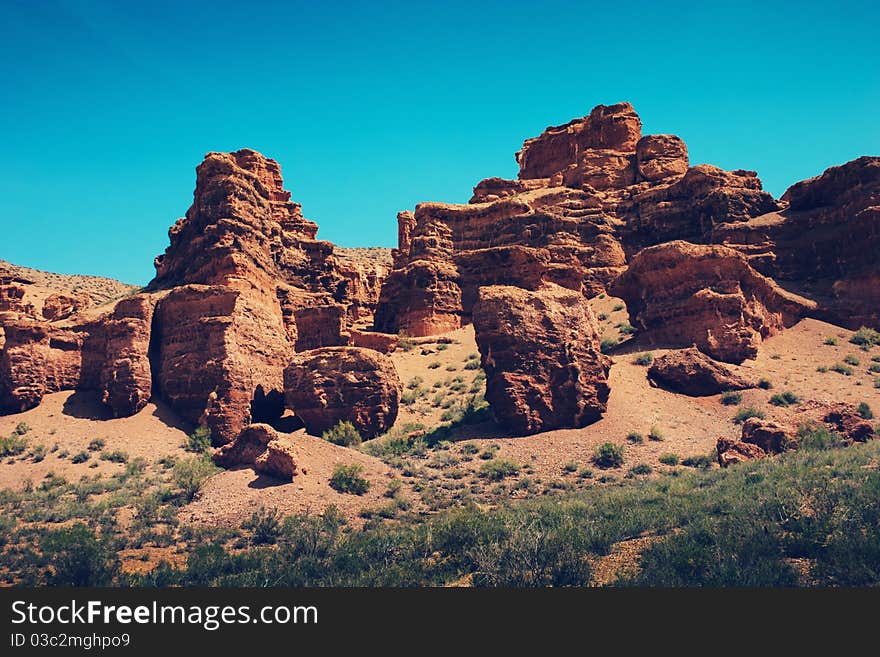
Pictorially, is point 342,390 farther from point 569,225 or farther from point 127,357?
point 569,225

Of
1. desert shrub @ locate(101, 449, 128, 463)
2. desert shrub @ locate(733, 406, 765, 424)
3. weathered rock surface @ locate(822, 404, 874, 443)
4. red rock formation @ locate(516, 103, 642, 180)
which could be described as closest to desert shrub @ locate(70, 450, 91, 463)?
desert shrub @ locate(101, 449, 128, 463)

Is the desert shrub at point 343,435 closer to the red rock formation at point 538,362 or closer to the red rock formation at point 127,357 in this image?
the red rock formation at point 538,362

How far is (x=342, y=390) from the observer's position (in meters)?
30.5

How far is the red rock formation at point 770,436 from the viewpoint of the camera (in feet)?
74.4

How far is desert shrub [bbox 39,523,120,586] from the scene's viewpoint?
14828 mm

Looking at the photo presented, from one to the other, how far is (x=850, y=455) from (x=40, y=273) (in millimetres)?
84477

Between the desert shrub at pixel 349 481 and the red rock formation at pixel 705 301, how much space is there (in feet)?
58.6

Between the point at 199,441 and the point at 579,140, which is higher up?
the point at 579,140

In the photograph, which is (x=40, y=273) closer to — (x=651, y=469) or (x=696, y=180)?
(x=696, y=180)

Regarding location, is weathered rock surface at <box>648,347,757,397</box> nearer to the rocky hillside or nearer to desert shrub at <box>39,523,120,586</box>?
the rocky hillside

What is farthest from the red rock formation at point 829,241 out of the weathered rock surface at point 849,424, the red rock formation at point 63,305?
the red rock formation at point 63,305

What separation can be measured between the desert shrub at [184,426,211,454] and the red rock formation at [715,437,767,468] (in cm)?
1885

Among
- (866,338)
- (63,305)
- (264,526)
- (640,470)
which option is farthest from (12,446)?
(866,338)

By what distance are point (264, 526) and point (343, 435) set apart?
33.7 ft
